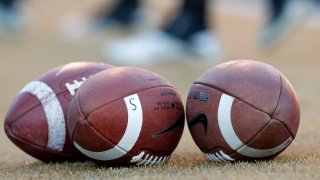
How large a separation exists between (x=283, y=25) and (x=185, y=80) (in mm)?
1356

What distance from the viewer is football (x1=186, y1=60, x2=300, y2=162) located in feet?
9.59

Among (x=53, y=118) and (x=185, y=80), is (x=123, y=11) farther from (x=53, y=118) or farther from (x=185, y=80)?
(x=53, y=118)

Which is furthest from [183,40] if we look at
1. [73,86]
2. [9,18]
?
[73,86]

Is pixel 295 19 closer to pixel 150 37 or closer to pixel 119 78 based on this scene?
pixel 150 37

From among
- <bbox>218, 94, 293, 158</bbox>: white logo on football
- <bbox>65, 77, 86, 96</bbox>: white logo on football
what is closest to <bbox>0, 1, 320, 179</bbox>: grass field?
<bbox>218, 94, 293, 158</bbox>: white logo on football

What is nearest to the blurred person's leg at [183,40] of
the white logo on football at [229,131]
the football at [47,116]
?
the football at [47,116]

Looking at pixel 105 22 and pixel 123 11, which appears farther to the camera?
pixel 105 22

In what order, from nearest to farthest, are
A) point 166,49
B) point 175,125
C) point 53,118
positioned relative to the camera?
point 175,125 < point 53,118 < point 166,49

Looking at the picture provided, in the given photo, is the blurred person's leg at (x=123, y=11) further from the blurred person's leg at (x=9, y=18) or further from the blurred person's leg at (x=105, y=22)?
the blurred person's leg at (x=9, y=18)

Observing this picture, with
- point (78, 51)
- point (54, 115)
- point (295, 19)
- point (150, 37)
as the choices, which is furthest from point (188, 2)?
point (54, 115)

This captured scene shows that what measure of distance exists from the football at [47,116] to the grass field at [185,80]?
0.24 feet

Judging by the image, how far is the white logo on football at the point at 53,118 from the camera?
126 inches

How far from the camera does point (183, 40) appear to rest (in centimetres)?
670

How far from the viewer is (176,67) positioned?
6656mm
